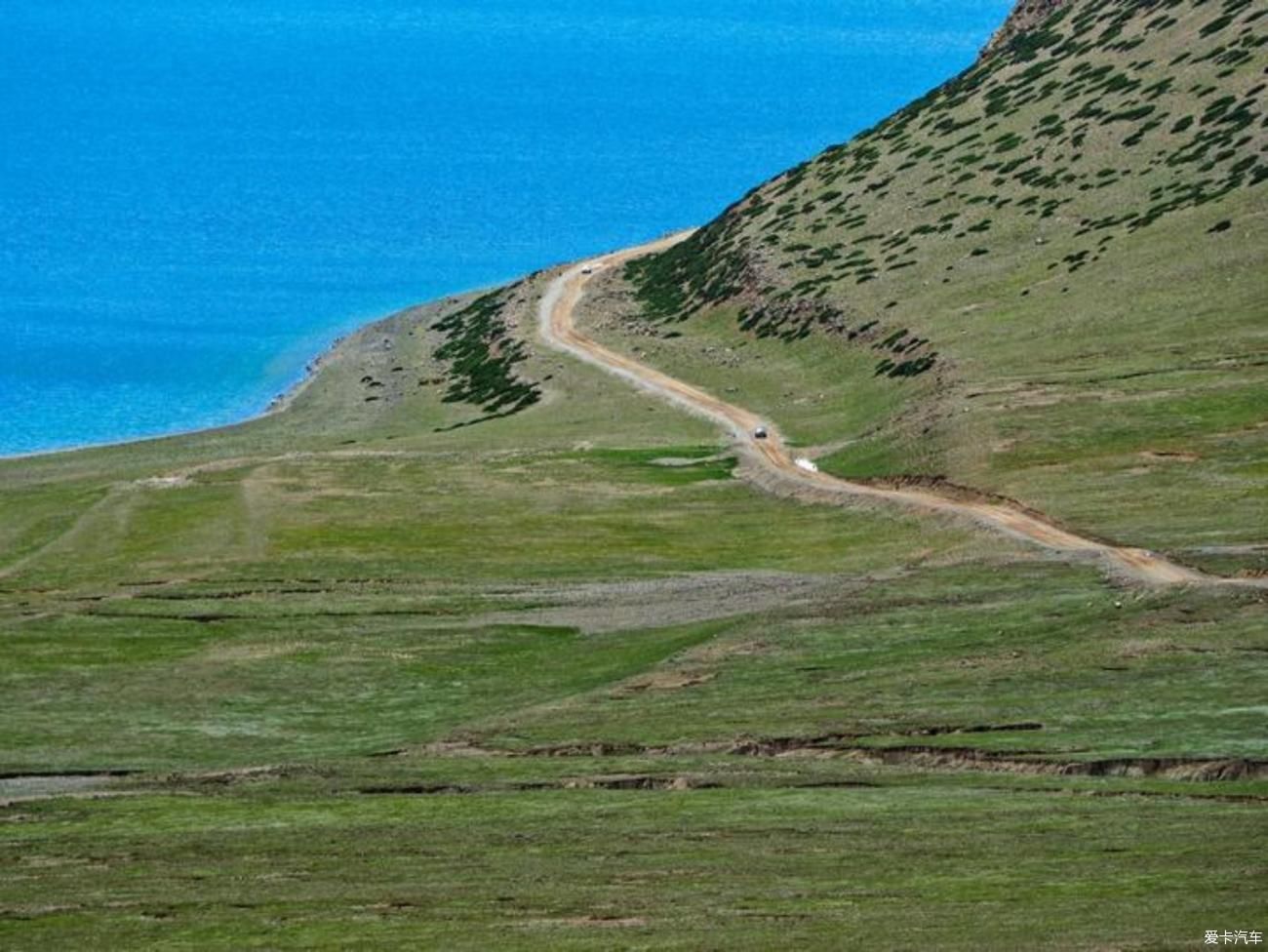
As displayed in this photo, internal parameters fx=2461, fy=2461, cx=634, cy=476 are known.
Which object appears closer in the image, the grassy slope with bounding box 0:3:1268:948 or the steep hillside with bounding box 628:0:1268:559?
the grassy slope with bounding box 0:3:1268:948

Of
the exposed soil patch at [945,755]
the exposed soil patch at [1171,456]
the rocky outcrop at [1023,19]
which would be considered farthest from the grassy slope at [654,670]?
the rocky outcrop at [1023,19]

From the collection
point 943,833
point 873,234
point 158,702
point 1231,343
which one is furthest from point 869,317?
point 943,833

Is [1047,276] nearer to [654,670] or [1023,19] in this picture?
[1023,19]

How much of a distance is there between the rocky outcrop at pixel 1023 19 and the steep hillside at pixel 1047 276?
0.70 metres

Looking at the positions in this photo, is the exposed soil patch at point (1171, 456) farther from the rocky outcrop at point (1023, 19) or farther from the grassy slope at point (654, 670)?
the rocky outcrop at point (1023, 19)

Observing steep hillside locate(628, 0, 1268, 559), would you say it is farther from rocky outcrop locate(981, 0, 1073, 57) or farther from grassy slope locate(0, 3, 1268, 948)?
rocky outcrop locate(981, 0, 1073, 57)

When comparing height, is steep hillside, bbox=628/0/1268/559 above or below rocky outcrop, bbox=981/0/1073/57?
below

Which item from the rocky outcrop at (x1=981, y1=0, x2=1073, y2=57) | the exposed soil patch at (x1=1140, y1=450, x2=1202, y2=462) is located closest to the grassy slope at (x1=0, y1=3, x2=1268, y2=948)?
the exposed soil patch at (x1=1140, y1=450, x2=1202, y2=462)

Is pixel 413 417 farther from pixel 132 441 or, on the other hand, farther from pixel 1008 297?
pixel 1008 297

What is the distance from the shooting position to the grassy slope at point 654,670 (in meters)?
32.0

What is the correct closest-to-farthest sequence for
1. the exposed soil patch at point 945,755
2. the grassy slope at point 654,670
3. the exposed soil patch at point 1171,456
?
the grassy slope at point 654,670 < the exposed soil patch at point 945,755 < the exposed soil patch at point 1171,456

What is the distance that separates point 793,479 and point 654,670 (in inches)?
1107

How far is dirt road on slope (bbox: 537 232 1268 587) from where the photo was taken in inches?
2302

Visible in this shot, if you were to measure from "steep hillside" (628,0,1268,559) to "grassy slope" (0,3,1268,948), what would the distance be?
39 centimetres
